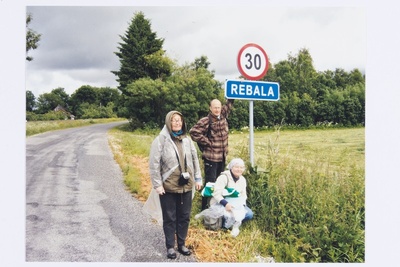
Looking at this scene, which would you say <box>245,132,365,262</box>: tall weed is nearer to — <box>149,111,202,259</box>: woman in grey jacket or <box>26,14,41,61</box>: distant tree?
<box>149,111,202,259</box>: woman in grey jacket

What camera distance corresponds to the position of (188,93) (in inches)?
230

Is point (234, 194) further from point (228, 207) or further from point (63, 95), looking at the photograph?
point (63, 95)

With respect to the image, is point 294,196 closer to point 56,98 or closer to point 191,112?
point 191,112

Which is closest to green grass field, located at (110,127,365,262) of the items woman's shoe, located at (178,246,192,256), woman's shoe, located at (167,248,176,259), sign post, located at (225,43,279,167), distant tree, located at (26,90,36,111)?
woman's shoe, located at (178,246,192,256)

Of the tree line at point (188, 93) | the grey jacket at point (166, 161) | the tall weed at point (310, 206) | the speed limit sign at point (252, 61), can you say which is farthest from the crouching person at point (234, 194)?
the tree line at point (188, 93)

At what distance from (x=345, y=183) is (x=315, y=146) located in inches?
37.1

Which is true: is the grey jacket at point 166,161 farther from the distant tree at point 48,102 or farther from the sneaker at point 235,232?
the distant tree at point 48,102

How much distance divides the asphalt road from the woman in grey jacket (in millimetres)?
343

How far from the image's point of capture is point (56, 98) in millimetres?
5688

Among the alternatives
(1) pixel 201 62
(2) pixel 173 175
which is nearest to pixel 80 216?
(2) pixel 173 175

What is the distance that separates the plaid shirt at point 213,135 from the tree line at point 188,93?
0.90 metres

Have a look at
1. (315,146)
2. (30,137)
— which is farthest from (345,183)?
(30,137)

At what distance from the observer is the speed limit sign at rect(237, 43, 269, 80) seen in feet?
14.7

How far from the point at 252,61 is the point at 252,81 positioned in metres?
0.28
